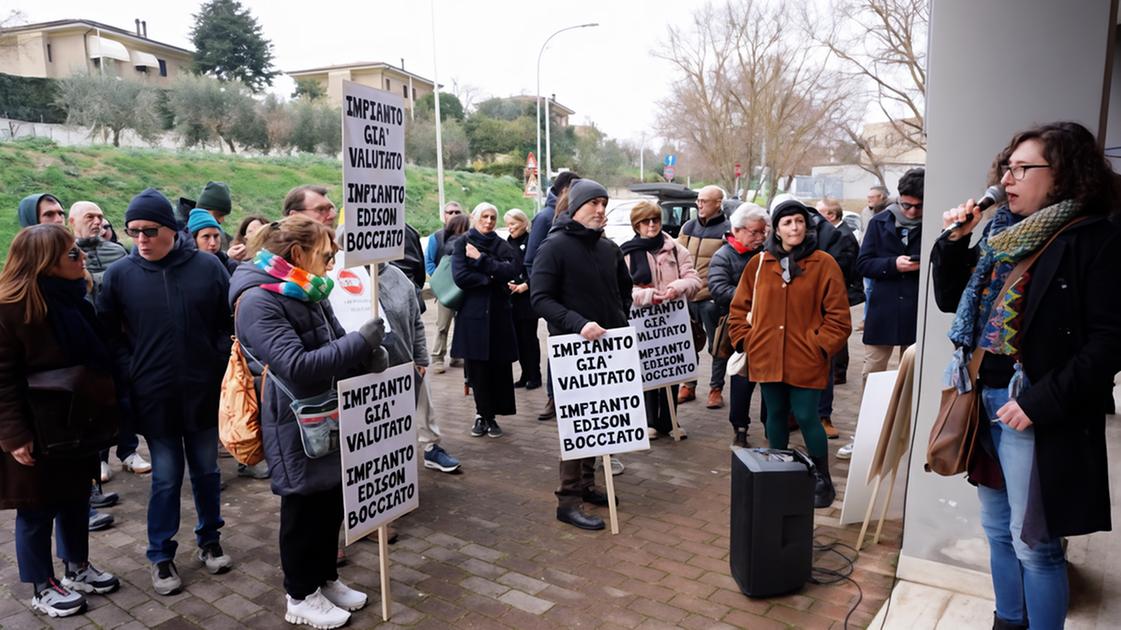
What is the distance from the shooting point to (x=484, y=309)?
6.74 meters

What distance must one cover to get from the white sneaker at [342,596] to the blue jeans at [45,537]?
1343 mm

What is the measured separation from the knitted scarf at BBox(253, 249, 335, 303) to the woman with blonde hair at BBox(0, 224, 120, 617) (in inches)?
44.8

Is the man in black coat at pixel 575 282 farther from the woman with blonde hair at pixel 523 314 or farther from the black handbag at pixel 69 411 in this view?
the woman with blonde hair at pixel 523 314

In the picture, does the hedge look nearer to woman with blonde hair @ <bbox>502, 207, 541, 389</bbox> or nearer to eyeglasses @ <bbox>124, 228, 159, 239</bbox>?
woman with blonde hair @ <bbox>502, 207, 541, 389</bbox>

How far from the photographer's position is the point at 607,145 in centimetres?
6150

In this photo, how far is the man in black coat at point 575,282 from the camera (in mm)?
4773

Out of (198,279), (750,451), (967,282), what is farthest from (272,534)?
(967,282)

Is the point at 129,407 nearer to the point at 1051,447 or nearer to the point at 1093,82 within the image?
the point at 1051,447

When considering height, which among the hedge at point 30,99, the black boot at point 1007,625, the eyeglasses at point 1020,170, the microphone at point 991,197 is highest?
the hedge at point 30,99

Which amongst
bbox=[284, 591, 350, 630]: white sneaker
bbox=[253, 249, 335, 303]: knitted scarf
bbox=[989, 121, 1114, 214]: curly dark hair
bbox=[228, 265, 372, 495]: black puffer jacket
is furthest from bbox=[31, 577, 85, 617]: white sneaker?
bbox=[989, 121, 1114, 214]: curly dark hair

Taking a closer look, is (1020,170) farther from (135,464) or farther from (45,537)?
(135,464)

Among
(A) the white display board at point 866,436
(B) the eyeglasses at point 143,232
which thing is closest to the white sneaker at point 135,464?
(B) the eyeglasses at point 143,232

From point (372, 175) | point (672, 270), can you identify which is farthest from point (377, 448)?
point (672, 270)

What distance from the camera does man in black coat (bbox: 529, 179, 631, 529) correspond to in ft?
15.7
